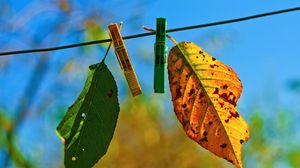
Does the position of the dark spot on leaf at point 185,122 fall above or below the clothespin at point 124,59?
below

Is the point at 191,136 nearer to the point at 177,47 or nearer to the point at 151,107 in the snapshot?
the point at 177,47

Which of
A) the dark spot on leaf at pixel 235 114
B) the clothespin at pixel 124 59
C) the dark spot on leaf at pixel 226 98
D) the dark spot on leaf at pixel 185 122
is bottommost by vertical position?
the dark spot on leaf at pixel 185 122

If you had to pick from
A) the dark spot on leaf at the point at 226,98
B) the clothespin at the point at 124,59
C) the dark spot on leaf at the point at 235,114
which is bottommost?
the dark spot on leaf at the point at 235,114

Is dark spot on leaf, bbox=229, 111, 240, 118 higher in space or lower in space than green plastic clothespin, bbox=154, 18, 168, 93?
lower

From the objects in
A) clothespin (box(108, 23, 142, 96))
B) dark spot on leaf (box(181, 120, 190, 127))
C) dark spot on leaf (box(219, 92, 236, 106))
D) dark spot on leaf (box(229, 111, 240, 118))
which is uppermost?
clothespin (box(108, 23, 142, 96))
